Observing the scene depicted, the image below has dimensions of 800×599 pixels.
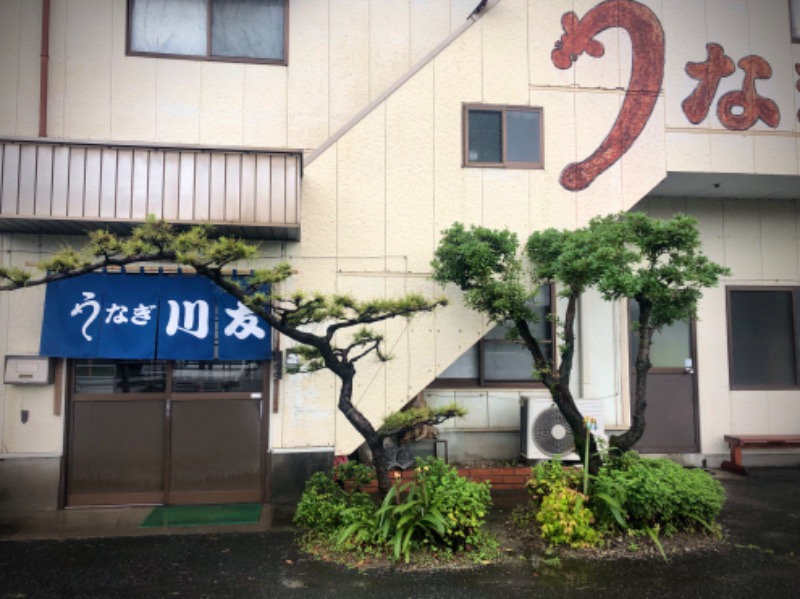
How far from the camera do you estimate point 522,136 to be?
8.05 m

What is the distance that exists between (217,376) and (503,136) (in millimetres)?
4987

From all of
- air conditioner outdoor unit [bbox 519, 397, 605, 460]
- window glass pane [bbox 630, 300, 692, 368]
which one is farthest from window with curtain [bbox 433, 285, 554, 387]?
window glass pane [bbox 630, 300, 692, 368]

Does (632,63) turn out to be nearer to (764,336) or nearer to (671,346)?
(671,346)

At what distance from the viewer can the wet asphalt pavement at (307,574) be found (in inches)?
202

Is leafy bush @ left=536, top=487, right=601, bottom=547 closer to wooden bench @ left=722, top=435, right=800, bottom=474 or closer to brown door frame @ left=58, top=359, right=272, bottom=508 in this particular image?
brown door frame @ left=58, top=359, right=272, bottom=508

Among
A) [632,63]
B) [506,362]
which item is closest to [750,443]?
[506,362]

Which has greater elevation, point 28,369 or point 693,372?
point 28,369

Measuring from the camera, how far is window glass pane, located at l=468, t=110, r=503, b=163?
798 centimetres

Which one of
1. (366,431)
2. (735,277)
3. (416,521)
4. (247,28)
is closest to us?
(416,521)

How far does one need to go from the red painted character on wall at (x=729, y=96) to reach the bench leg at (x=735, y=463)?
189 inches

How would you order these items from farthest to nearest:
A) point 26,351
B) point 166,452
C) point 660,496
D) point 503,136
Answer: point 503,136 → point 166,452 → point 26,351 → point 660,496

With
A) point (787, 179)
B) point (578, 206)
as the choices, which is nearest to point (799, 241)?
point (787, 179)

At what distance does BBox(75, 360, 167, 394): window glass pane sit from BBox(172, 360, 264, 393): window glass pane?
221 millimetres

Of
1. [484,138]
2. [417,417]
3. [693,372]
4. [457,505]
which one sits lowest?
[457,505]
